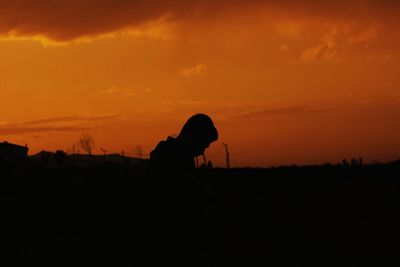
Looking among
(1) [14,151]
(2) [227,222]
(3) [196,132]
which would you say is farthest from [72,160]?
(3) [196,132]

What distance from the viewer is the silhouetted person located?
15.6 ft

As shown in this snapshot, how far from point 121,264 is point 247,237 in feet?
12.0

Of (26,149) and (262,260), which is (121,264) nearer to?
Answer: (262,260)

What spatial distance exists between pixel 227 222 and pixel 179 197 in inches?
535

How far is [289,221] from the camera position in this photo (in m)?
17.9

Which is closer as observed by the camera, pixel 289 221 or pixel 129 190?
pixel 289 221

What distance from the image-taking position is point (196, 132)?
15.9 feet

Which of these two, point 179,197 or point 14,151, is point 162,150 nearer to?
point 179,197

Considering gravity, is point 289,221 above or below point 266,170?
below

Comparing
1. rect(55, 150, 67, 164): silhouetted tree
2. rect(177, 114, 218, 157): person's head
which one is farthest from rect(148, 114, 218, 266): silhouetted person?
rect(55, 150, 67, 164): silhouetted tree

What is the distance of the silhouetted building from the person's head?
42002mm

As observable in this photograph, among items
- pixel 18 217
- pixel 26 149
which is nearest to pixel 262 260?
pixel 18 217

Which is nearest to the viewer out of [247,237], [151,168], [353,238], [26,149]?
[151,168]

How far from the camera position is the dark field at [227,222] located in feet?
42.7
